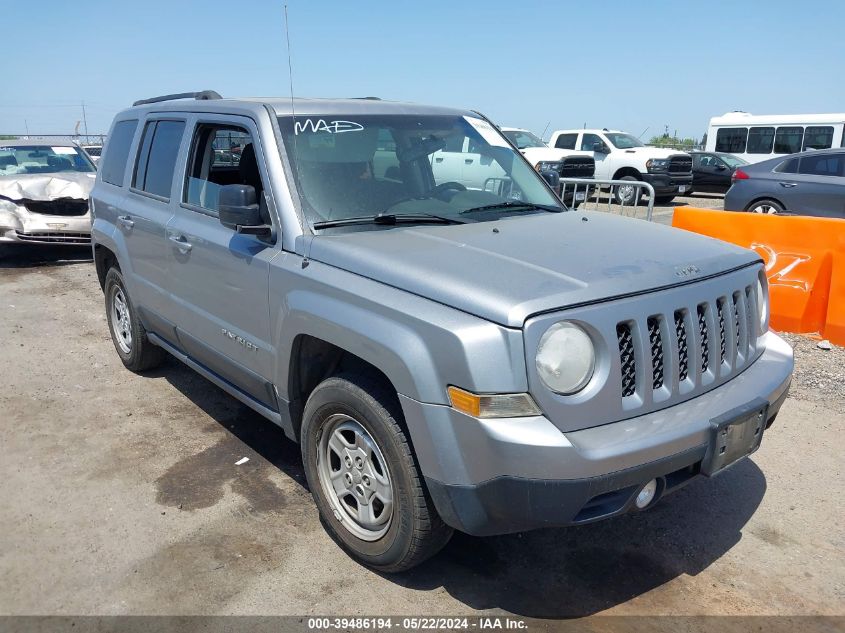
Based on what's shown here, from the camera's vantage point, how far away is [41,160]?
1078cm

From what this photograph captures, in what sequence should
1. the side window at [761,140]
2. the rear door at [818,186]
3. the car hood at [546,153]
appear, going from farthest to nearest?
the side window at [761,140], the car hood at [546,153], the rear door at [818,186]

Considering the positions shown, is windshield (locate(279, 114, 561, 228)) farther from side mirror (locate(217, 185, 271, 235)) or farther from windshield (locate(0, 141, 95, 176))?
windshield (locate(0, 141, 95, 176))

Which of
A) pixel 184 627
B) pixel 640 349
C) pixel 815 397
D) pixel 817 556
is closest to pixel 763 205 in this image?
pixel 815 397

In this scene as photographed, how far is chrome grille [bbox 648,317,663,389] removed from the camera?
104 inches

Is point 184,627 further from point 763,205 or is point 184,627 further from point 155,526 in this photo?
point 763,205

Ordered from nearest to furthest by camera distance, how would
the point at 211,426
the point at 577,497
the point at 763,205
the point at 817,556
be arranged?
the point at 577,497, the point at 817,556, the point at 211,426, the point at 763,205

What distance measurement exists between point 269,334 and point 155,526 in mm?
1114

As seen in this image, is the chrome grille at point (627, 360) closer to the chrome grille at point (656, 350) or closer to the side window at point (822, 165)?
the chrome grille at point (656, 350)

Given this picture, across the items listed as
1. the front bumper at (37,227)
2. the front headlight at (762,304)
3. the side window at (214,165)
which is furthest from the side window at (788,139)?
the side window at (214,165)

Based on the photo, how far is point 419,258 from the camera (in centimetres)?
285

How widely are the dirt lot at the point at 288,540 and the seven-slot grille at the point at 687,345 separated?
94cm

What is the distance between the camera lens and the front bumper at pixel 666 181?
1691 centimetres

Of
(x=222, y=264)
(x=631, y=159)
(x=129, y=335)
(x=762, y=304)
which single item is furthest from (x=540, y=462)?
(x=631, y=159)

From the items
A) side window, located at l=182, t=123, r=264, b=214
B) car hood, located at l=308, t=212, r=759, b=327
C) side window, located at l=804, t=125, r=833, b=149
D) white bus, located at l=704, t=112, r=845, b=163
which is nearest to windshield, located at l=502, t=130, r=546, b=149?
white bus, located at l=704, t=112, r=845, b=163
